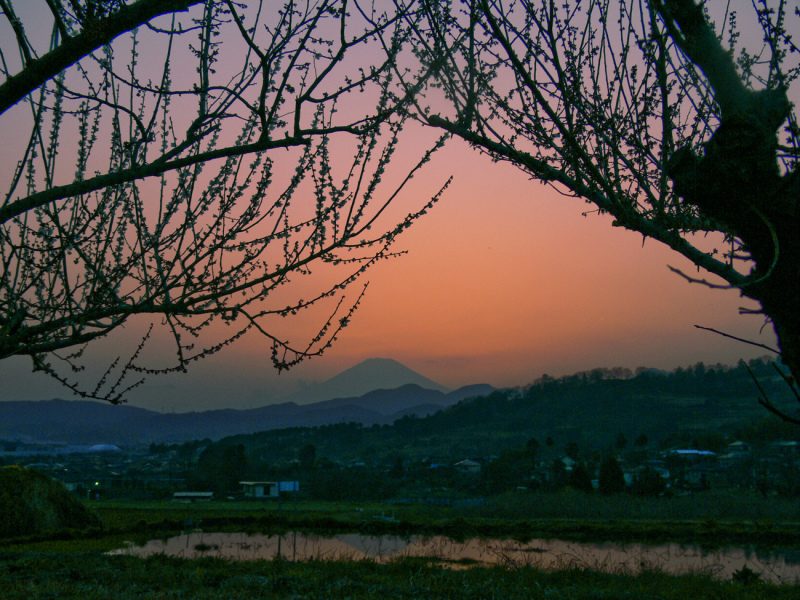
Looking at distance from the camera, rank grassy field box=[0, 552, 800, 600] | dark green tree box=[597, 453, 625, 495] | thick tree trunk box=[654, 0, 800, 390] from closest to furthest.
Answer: thick tree trunk box=[654, 0, 800, 390]
grassy field box=[0, 552, 800, 600]
dark green tree box=[597, 453, 625, 495]

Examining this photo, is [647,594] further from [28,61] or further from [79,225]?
[28,61]

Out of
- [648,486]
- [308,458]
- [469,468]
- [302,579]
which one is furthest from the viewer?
[308,458]

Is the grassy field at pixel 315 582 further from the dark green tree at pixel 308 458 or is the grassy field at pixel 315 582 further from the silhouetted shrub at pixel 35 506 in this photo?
the dark green tree at pixel 308 458

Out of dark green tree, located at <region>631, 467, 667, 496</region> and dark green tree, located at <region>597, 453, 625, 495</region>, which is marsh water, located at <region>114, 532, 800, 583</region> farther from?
dark green tree, located at <region>597, 453, 625, 495</region>

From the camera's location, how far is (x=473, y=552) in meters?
17.7

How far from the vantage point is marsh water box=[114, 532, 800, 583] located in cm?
1500

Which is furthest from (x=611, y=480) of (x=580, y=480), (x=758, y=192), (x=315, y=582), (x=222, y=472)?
(x=758, y=192)

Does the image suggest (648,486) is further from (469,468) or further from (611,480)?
(469,468)

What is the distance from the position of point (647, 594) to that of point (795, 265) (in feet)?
28.2

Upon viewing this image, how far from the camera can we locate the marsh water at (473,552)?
1500cm

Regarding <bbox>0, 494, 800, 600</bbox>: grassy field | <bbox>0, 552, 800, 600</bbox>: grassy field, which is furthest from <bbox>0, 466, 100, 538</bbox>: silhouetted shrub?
<bbox>0, 552, 800, 600</bbox>: grassy field

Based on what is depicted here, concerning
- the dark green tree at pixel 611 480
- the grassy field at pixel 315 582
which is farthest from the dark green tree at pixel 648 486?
the grassy field at pixel 315 582

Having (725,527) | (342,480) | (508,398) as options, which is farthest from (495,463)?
(508,398)

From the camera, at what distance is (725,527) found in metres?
23.0
